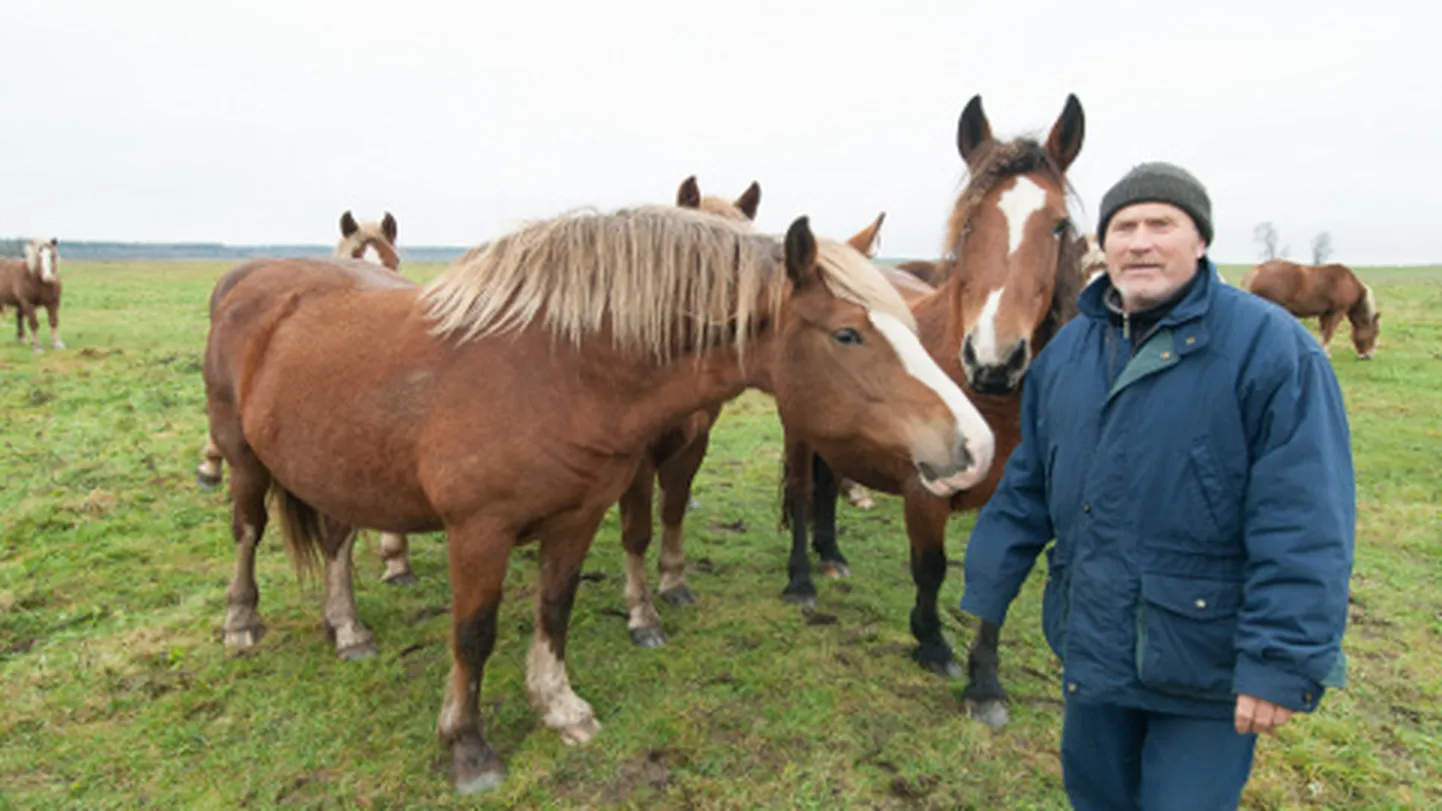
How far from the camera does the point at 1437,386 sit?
11891 millimetres

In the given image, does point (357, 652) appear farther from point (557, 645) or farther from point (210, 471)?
point (210, 471)

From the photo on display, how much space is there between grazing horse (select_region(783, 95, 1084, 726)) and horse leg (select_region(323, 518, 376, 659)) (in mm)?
2720

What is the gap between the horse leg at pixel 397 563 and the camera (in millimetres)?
4871

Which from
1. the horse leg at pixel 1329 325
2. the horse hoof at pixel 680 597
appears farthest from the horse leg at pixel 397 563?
the horse leg at pixel 1329 325

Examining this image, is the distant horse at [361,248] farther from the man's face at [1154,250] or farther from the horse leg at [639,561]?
the man's face at [1154,250]

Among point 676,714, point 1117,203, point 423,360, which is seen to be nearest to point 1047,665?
point 676,714

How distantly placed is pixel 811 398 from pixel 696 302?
0.54 meters

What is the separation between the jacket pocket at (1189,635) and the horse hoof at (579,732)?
2.34 m

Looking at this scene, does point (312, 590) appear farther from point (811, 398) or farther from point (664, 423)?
point (811, 398)

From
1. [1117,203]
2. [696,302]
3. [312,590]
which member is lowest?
[312,590]

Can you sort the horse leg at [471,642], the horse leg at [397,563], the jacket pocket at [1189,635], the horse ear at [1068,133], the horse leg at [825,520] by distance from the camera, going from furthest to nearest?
the horse leg at [825,520], the horse leg at [397,563], the horse ear at [1068,133], the horse leg at [471,642], the jacket pocket at [1189,635]

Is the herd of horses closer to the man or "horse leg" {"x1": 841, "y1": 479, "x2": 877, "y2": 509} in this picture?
the man

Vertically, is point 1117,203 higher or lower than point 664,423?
higher

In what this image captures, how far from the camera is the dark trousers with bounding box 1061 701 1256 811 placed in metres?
1.78
